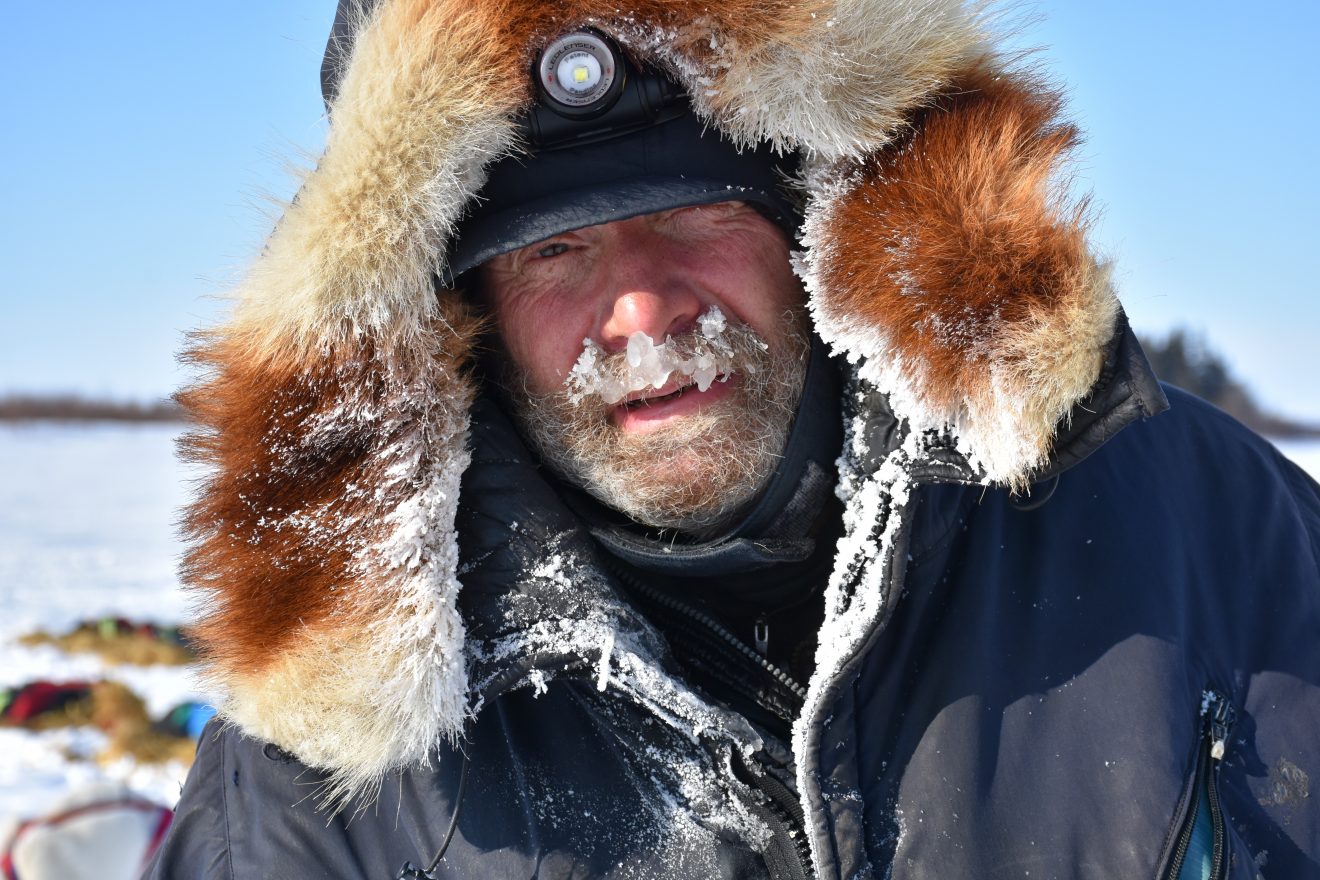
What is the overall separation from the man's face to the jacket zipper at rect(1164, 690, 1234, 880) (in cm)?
70

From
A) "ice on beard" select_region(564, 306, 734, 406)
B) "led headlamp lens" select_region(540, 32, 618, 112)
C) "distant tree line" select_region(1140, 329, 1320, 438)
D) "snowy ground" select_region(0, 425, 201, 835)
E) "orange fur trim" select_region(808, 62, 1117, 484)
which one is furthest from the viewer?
"distant tree line" select_region(1140, 329, 1320, 438)

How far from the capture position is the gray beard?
5.14ft

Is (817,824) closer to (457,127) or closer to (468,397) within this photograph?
(468,397)

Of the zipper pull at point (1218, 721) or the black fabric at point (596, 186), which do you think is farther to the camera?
the black fabric at point (596, 186)

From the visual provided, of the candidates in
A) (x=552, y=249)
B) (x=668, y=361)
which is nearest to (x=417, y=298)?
(x=552, y=249)

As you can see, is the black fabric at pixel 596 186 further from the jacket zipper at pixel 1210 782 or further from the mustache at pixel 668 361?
the jacket zipper at pixel 1210 782

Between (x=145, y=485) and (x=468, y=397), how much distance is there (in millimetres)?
16472

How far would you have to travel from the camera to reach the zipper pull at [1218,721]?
1.35m

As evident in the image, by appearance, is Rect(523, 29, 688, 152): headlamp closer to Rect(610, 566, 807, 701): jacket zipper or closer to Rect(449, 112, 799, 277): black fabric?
Rect(449, 112, 799, 277): black fabric

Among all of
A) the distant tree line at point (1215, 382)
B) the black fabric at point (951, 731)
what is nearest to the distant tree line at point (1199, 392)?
the distant tree line at point (1215, 382)

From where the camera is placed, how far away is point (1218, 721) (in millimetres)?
1373

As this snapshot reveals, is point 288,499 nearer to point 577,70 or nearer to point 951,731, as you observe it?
point 577,70

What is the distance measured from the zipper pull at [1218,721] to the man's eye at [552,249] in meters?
1.15

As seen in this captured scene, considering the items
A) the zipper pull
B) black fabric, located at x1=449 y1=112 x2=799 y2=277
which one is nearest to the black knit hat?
black fabric, located at x1=449 y1=112 x2=799 y2=277
